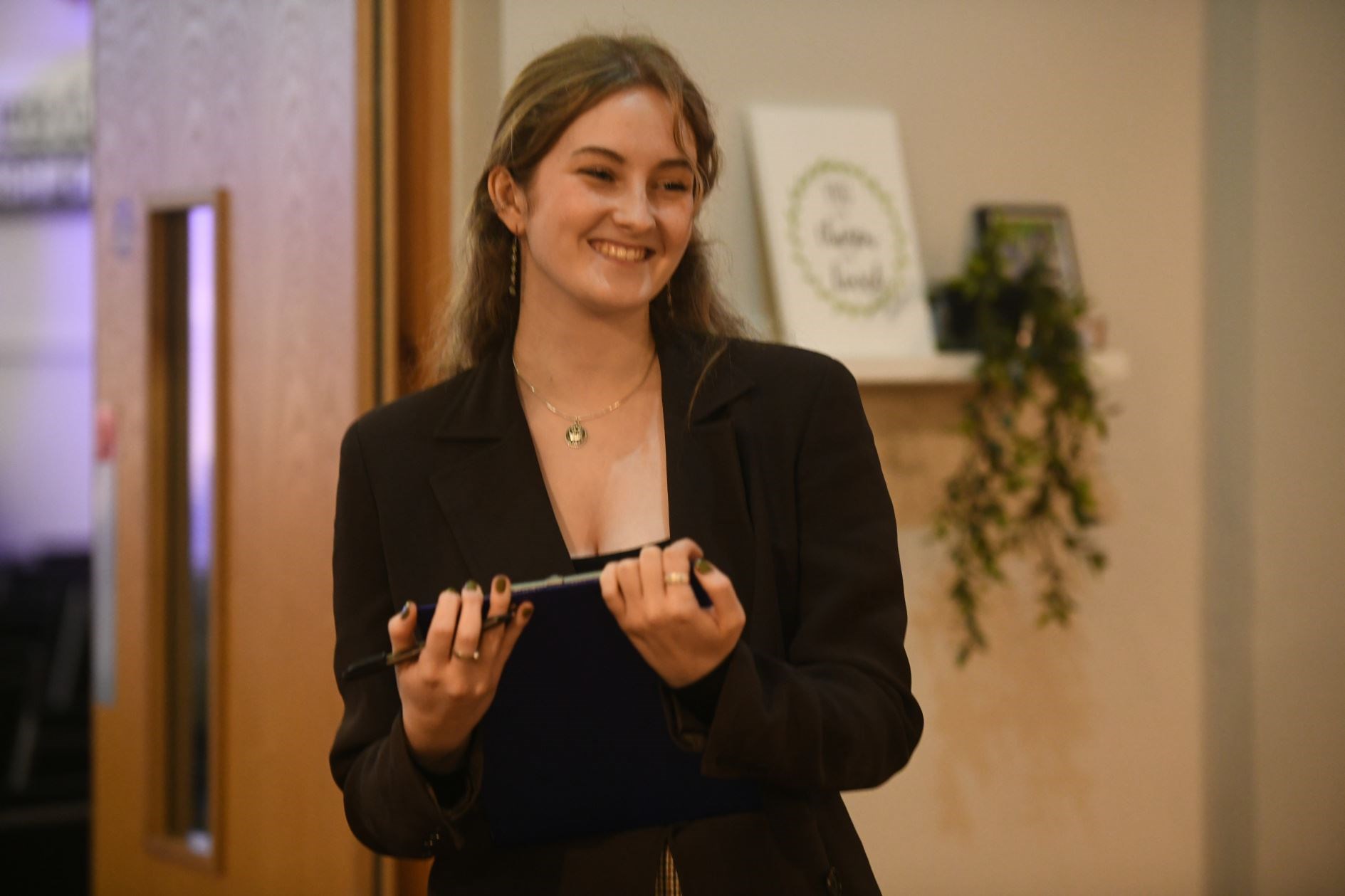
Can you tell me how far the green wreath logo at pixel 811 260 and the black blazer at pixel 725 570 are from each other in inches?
40.9

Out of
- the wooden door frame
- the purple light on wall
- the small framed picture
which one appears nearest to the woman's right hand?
the wooden door frame

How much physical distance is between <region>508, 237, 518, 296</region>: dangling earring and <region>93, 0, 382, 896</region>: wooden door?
2.74 ft

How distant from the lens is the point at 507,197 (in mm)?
1323

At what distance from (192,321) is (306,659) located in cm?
77

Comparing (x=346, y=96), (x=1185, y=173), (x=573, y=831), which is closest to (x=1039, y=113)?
(x=1185, y=173)

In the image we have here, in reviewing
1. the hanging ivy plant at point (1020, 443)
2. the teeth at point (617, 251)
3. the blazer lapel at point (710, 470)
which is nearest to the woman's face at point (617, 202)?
the teeth at point (617, 251)

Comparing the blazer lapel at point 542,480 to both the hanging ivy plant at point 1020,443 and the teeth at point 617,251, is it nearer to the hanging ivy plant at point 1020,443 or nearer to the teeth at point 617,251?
the teeth at point 617,251

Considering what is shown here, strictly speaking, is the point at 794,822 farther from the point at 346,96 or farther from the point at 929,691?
the point at 346,96

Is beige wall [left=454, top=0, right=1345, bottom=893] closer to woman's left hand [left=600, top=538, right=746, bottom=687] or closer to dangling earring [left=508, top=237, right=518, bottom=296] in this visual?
dangling earring [left=508, top=237, right=518, bottom=296]

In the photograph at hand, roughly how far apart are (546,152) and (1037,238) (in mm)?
1599

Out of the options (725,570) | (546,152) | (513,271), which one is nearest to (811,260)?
(513,271)

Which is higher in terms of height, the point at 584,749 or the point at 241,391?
the point at 241,391

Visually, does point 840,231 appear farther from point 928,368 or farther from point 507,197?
point 507,197

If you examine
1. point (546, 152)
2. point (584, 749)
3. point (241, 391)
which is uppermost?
point (546, 152)
